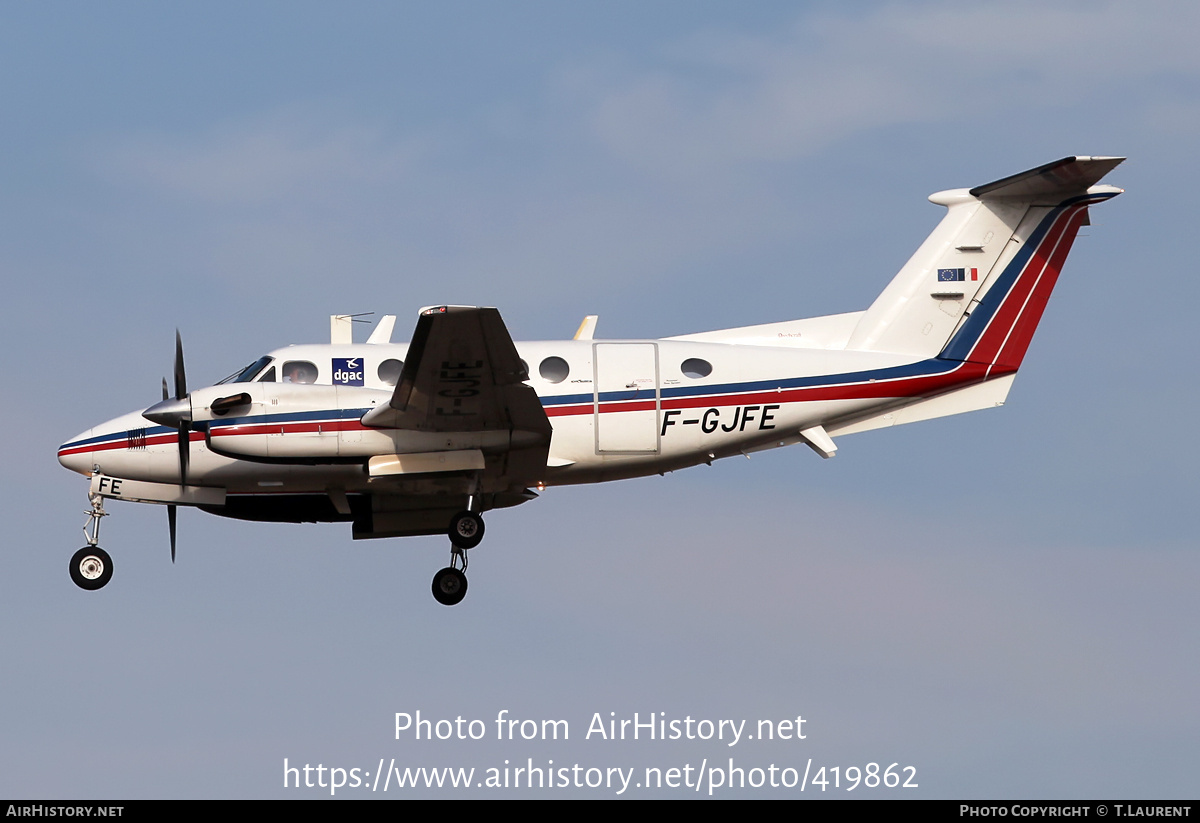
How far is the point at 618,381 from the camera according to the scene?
2269 centimetres

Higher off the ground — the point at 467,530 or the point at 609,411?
the point at 609,411

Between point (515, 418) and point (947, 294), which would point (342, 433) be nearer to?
point (515, 418)

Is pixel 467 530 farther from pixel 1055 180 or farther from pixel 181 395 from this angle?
pixel 1055 180

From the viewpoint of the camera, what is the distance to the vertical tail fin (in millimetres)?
24078

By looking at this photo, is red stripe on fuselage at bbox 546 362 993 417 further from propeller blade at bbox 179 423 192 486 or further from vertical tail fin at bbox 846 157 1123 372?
propeller blade at bbox 179 423 192 486

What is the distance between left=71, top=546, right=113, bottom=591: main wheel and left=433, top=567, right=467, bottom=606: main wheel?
4.67m

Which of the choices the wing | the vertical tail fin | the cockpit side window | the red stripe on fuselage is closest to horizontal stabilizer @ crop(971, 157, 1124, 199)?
the vertical tail fin

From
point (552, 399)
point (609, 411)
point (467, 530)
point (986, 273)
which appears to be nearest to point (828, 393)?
point (609, 411)

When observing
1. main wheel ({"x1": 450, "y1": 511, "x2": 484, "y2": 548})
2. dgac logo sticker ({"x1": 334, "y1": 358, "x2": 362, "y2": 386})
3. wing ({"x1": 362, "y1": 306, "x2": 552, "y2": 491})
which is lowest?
main wheel ({"x1": 450, "y1": 511, "x2": 484, "y2": 548})

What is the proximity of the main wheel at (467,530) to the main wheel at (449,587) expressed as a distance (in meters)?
0.87

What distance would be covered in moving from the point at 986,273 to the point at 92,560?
1407cm

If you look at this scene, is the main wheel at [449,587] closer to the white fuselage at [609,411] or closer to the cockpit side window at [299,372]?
the white fuselage at [609,411]

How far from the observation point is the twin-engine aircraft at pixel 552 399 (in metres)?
21.4

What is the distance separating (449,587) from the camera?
75.8ft
